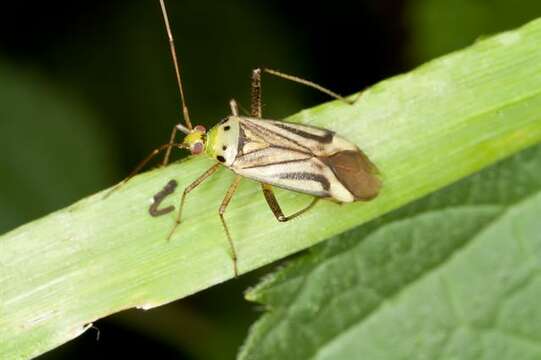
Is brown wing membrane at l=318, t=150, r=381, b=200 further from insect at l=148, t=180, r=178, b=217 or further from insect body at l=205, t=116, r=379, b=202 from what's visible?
insect at l=148, t=180, r=178, b=217

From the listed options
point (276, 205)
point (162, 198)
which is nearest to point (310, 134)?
point (276, 205)

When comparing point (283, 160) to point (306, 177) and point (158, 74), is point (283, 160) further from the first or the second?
point (158, 74)

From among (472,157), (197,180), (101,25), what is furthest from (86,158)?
(472,157)

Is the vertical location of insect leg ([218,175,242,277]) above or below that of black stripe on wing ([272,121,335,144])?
below

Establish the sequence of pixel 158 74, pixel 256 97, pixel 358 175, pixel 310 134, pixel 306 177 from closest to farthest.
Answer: pixel 358 175
pixel 310 134
pixel 306 177
pixel 256 97
pixel 158 74

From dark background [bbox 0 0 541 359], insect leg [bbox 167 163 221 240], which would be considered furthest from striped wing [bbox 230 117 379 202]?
dark background [bbox 0 0 541 359]
